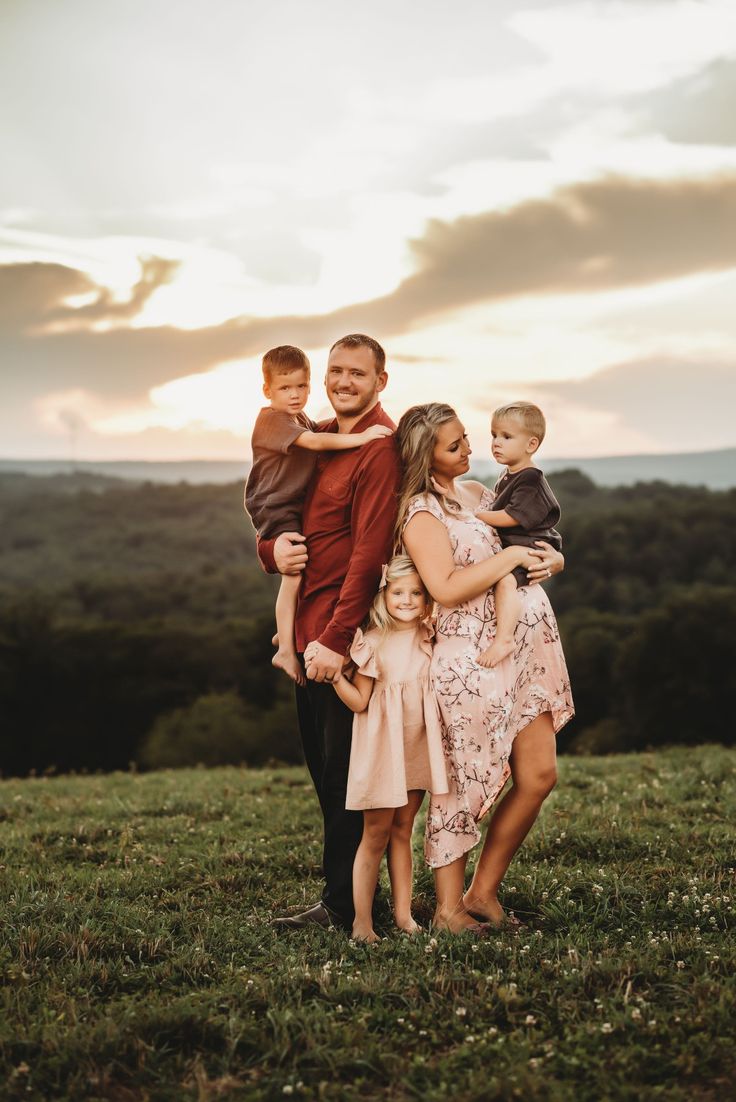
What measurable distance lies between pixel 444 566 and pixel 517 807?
1.41 metres

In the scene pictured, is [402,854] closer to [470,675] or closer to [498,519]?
[470,675]

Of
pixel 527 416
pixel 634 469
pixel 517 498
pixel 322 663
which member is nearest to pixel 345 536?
pixel 322 663

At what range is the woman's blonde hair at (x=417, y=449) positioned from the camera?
5.42 metres

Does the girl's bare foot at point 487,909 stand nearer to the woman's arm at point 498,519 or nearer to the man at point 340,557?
the man at point 340,557

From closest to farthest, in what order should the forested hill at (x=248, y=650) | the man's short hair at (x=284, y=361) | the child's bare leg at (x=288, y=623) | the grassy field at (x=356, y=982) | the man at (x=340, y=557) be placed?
1. the grassy field at (x=356, y=982)
2. the man at (x=340, y=557)
3. the child's bare leg at (x=288, y=623)
4. the man's short hair at (x=284, y=361)
5. the forested hill at (x=248, y=650)

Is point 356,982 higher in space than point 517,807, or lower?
lower

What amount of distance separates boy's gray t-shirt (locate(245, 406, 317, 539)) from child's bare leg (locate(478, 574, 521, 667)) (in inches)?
47.5

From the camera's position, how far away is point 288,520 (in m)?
5.76

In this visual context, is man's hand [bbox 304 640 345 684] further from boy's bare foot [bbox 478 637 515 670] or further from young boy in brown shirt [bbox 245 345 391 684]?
boy's bare foot [bbox 478 637 515 670]

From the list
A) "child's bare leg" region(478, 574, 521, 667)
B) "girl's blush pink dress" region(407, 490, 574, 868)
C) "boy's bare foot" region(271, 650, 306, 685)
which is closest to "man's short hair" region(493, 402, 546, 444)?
"girl's blush pink dress" region(407, 490, 574, 868)

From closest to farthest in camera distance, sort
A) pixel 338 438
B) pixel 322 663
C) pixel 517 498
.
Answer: pixel 322 663, pixel 338 438, pixel 517 498

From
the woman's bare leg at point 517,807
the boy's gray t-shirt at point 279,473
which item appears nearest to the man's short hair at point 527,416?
the boy's gray t-shirt at point 279,473

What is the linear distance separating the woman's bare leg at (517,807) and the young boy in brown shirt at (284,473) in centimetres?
131

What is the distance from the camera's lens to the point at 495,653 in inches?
213
